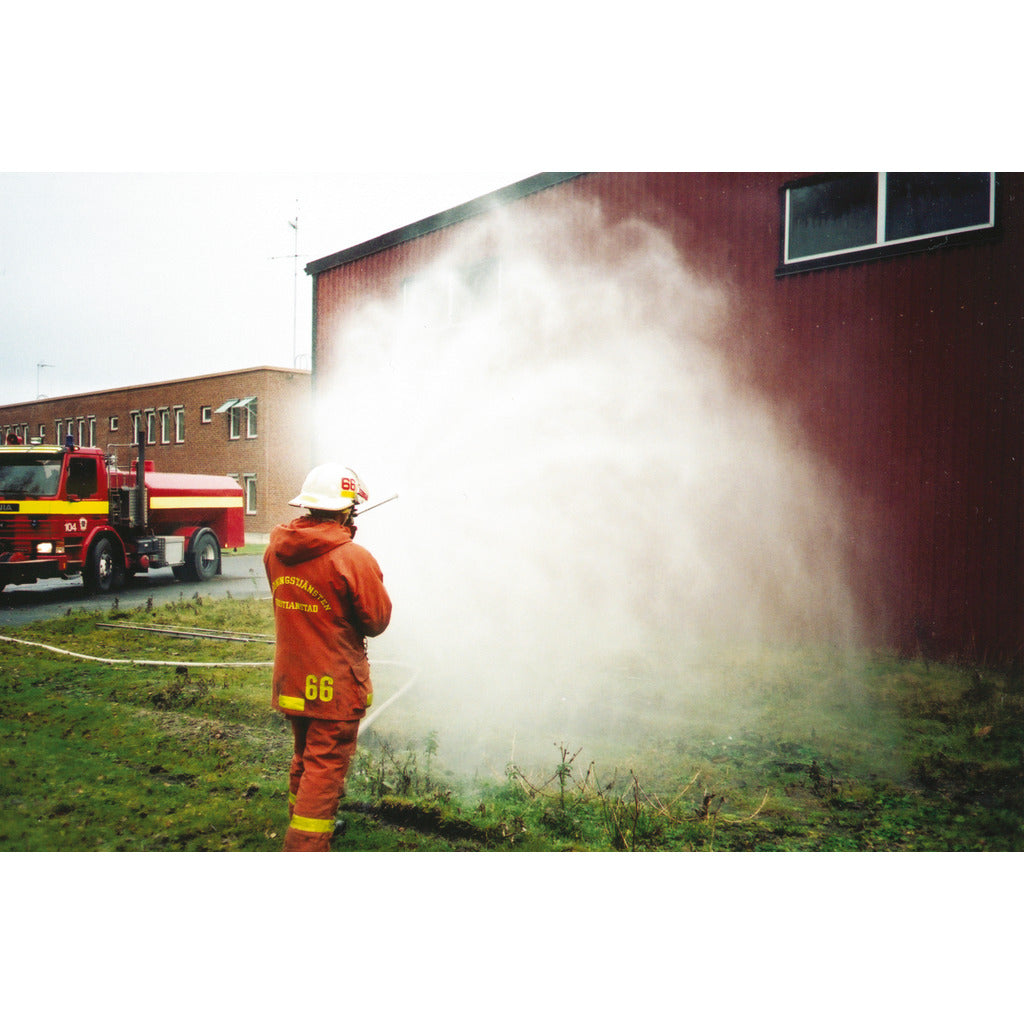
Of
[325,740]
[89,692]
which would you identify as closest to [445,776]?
[325,740]

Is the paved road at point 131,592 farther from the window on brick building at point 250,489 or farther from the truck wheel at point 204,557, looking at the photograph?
the window on brick building at point 250,489

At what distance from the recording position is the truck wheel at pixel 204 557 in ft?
35.6

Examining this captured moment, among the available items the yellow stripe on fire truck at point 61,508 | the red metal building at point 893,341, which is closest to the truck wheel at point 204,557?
the yellow stripe on fire truck at point 61,508

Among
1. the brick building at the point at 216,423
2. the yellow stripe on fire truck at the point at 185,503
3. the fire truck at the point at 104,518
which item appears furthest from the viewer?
the yellow stripe on fire truck at the point at 185,503

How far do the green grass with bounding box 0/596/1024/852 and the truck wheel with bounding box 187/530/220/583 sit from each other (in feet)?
16.4

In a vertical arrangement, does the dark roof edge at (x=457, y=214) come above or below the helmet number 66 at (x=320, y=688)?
above

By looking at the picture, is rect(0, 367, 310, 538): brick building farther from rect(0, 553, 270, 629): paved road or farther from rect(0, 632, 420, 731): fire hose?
rect(0, 632, 420, 731): fire hose

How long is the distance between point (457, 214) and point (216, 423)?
3.27 metres

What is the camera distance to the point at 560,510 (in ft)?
23.9

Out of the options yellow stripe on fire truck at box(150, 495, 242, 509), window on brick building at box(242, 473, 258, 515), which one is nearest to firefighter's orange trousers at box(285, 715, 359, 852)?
window on brick building at box(242, 473, 258, 515)

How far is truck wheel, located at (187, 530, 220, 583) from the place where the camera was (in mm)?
10859

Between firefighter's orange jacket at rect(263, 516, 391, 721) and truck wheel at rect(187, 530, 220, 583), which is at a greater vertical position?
firefighter's orange jacket at rect(263, 516, 391, 721)

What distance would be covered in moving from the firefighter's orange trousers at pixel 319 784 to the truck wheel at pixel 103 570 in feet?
23.9

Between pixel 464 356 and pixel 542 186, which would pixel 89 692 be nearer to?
pixel 464 356
